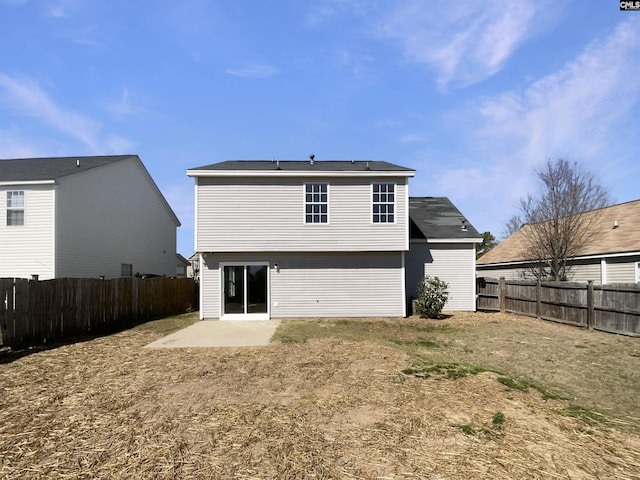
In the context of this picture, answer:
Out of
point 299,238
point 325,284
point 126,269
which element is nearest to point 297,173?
point 299,238

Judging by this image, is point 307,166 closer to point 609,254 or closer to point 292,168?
point 292,168

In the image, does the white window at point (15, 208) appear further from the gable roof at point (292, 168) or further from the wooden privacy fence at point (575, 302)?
the wooden privacy fence at point (575, 302)

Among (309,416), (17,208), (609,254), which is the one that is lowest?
(309,416)

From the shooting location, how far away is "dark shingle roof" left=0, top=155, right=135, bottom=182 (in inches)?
638

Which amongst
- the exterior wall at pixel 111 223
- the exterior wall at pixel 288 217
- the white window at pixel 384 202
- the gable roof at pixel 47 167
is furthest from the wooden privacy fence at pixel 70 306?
the white window at pixel 384 202

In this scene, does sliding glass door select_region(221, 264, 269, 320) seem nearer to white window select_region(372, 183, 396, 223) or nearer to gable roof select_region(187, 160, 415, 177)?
gable roof select_region(187, 160, 415, 177)

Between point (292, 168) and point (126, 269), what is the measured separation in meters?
12.5

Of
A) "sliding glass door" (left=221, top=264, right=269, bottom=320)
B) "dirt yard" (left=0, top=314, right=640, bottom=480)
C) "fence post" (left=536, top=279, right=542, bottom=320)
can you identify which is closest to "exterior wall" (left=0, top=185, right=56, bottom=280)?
"sliding glass door" (left=221, top=264, right=269, bottom=320)

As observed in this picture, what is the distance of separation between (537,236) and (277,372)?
17053 millimetres

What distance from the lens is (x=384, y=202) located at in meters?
15.0

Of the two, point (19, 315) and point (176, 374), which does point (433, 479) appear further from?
point (19, 315)

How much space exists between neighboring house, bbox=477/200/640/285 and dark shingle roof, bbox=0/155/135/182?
2412 centimetres

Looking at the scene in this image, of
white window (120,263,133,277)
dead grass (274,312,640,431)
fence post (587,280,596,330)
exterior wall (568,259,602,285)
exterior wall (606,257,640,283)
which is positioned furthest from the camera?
white window (120,263,133,277)

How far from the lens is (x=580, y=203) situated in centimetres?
1830
